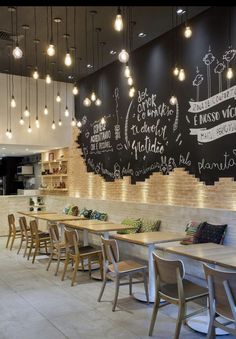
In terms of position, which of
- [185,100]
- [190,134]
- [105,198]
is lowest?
[105,198]

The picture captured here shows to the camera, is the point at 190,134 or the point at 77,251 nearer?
the point at 77,251

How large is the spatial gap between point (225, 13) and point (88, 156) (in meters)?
5.56

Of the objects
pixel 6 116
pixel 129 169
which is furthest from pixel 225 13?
pixel 6 116

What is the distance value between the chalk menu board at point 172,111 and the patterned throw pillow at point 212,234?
0.85 m

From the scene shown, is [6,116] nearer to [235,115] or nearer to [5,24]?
[5,24]

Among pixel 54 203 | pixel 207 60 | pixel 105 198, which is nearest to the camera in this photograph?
pixel 207 60

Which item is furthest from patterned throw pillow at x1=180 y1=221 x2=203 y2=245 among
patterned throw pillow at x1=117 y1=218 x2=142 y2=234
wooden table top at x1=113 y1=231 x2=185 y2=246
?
patterned throw pillow at x1=117 y1=218 x2=142 y2=234

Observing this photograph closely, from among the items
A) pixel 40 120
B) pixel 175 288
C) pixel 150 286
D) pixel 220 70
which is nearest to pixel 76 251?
pixel 150 286

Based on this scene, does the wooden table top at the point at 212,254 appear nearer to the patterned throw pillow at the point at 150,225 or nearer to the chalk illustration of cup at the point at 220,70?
the patterned throw pillow at the point at 150,225

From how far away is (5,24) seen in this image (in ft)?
22.3

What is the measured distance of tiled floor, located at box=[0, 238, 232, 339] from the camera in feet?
13.3

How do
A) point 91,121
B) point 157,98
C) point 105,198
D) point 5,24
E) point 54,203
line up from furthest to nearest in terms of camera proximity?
point 54,203 → point 91,121 → point 105,198 → point 157,98 → point 5,24

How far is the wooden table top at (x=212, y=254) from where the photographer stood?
3785 millimetres

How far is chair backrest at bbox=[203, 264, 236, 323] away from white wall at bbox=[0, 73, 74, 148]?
7949 mm
